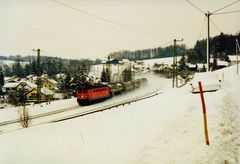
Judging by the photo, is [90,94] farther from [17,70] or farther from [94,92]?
[17,70]

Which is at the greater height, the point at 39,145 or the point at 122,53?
the point at 122,53

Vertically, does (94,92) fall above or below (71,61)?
below

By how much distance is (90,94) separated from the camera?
102 ft

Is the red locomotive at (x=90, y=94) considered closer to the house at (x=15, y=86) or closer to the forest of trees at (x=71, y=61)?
the forest of trees at (x=71, y=61)

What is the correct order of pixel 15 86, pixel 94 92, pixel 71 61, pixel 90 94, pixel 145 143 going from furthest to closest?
pixel 71 61, pixel 15 86, pixel 94 92, pixel 90 94, pixel 145 143

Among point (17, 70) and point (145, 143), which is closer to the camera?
point (145, 143)

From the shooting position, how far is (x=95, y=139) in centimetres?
801

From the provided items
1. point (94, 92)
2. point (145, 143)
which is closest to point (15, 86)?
point (94, 92)

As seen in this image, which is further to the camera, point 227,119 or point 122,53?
point 122,53

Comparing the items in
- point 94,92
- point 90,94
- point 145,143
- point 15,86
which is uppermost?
point 145,143

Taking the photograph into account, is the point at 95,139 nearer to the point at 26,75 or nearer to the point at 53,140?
the point at 53,140

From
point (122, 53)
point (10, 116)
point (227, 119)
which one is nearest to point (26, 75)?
point (122, 53)

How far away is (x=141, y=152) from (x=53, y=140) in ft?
10.7

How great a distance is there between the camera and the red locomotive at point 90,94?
1202 inches
